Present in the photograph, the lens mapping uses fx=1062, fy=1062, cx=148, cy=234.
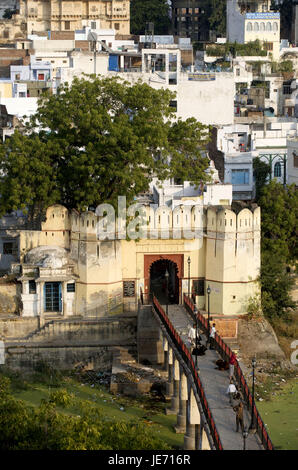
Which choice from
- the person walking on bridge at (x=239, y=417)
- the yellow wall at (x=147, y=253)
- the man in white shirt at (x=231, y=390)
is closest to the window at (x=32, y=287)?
the yellow wall at (x=147, y=253)

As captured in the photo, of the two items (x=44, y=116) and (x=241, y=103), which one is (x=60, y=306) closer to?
(x=44, y=116)

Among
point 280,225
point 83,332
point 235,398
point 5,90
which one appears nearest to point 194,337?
point 235,398

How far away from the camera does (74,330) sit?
33.9 m

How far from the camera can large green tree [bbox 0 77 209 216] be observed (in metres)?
35.1

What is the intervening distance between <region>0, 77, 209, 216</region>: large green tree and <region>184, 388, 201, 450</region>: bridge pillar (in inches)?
376

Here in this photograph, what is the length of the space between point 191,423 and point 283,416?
3.89m

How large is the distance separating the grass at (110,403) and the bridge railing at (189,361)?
212 centimetres

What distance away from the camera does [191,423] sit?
88.9 ft

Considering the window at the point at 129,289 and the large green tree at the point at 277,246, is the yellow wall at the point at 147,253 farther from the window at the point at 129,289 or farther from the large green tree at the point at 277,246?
the large green tree at the point at 277,246

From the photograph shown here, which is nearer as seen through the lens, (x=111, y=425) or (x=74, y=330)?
(x=111, y=425)

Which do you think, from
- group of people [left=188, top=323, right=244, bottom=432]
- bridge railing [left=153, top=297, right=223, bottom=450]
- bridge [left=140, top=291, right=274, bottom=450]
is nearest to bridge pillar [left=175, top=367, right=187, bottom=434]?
bridge [left=140, top=291, right=274, bottom=450]

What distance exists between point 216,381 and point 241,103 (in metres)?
35.8

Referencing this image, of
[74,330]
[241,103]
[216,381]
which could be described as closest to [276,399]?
[216,381]

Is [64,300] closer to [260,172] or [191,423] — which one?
[191,423]
